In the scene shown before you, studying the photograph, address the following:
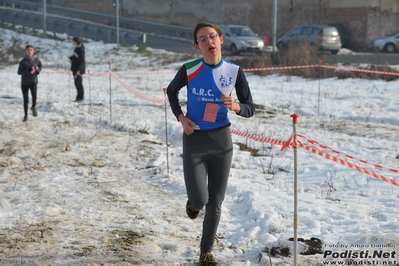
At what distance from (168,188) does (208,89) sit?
Answer: 3437mm

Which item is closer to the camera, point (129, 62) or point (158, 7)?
point (129, 62)

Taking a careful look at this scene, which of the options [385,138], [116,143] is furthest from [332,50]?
[116,143]

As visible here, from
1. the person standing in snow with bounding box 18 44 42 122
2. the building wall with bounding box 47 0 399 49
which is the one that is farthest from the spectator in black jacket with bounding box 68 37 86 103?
the building wall with bounding box 47 0 399 49

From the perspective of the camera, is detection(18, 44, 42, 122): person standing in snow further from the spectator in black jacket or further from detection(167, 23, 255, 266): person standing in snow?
detection(167, 23, 255, 266): person standing in snow

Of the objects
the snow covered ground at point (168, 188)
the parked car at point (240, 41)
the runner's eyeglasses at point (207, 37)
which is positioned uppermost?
the parked car at point (240, 41)

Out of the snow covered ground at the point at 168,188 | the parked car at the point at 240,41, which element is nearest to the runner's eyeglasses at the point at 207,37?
the snow covered ground at the point at 168,188

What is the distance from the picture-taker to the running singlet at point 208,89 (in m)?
5.14

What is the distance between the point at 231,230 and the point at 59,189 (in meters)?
2.60

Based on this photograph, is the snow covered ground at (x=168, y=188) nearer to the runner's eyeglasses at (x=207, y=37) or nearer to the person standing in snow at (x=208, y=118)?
the person standing in snow at (x=208, y=118)

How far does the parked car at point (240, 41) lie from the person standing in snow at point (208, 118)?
2744cm

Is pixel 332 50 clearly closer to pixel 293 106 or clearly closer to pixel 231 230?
pixel 293 106

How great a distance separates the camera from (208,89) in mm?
5145

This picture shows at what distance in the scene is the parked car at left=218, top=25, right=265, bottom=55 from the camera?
3275cm

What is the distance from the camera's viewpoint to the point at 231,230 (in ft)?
21.5
